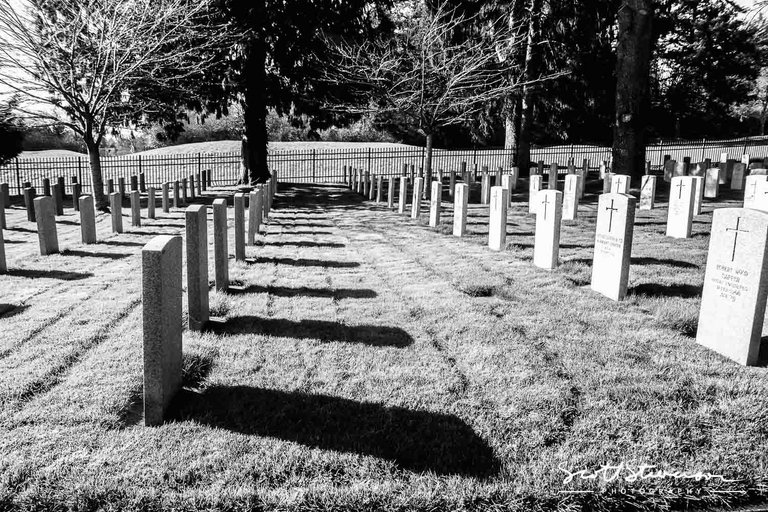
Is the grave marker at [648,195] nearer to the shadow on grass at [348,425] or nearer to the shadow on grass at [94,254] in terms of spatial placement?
the shadow on grass at [94,254]

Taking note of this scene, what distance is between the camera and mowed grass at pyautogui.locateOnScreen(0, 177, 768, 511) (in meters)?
3.29

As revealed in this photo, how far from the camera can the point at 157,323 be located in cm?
390

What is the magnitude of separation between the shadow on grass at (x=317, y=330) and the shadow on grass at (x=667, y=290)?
3.10m

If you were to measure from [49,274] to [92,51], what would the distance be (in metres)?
10.4

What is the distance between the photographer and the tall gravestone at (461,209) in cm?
1137

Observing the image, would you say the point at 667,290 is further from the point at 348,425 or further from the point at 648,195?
the point at 648,195

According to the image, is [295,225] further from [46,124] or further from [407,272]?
[46,124]

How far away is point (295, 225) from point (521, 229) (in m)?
5.39

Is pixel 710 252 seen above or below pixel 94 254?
above

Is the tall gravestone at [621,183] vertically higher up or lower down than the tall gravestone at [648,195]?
higher up

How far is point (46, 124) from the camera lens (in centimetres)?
1706

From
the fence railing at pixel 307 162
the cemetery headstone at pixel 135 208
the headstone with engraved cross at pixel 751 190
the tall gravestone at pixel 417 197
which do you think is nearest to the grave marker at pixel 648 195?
the headstone with engraved cross at pixel 751 190

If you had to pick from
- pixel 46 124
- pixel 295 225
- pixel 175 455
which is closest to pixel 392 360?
pixel 175 455

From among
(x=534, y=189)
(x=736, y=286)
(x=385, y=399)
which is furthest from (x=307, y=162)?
(x=385, y=399)
